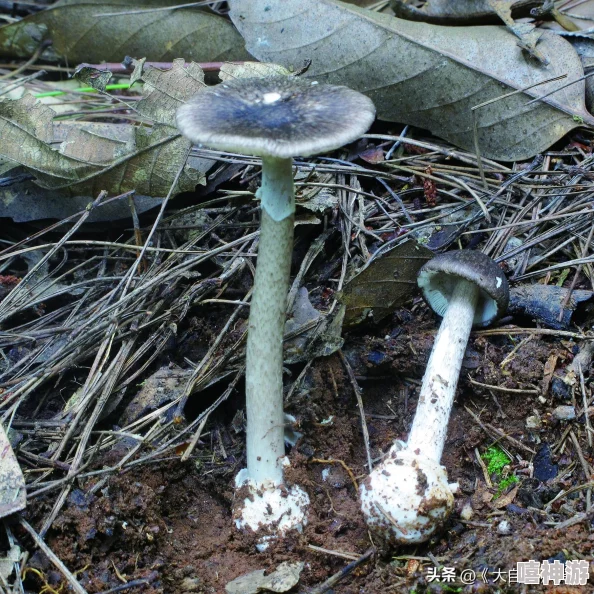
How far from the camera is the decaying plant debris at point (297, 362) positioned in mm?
2504

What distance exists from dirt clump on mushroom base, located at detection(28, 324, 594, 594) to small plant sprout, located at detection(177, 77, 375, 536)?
0.11 metres

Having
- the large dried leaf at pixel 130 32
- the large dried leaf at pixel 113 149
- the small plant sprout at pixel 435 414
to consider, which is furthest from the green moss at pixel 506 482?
the large dried leaf at pixel 130 32

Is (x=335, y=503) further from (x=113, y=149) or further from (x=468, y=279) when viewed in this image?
(x=113, y=149)

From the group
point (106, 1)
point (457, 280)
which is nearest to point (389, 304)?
point (457, 280)

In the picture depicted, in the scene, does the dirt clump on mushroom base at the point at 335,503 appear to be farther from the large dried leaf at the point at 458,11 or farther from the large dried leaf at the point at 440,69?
the large dried leaf at the point at 458,11

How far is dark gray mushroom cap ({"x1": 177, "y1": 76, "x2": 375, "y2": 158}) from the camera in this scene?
6.73 feet

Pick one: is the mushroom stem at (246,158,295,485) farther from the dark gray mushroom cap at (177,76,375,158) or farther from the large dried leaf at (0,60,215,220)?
the large dried leaf at (0,60,215,220)

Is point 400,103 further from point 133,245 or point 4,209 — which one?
point 4,209

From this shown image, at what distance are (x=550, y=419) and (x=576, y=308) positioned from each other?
1.94 ft

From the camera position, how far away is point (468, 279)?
2.86 m

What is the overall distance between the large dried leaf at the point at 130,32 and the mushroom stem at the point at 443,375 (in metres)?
2.23

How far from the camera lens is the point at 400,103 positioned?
3.68 meters

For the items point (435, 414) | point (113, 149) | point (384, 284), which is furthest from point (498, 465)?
point (113, 149)

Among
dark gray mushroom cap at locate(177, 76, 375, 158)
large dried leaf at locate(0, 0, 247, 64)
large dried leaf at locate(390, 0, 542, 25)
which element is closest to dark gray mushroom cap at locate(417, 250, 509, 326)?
dark gray mushroom cap at locate(177, 76, 375, 158)
